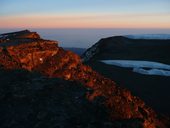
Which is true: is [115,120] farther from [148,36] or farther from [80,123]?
[148,36]

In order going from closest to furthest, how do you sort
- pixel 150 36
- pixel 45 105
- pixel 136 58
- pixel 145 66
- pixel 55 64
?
pixel 45 105 → pixel 55 64 → pixel 145 66 → pixel 136 58 → pixel 150 36

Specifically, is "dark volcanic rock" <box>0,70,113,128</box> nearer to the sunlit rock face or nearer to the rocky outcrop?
the sunlit rock face

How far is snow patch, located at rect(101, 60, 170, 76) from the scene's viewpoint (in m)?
13.8

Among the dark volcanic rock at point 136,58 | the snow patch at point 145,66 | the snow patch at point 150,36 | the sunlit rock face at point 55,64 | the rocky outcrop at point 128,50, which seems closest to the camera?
the sunlit rock face at point 55,64

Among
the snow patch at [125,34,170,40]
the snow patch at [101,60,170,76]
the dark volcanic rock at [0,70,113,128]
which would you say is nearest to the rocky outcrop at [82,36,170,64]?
the snow patch at [125,34,170,40]

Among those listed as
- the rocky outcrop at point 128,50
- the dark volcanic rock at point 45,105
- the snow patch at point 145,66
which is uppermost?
the dark volcanic rock at point 45,105

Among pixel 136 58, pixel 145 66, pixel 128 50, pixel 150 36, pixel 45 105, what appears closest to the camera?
pixel 45 105

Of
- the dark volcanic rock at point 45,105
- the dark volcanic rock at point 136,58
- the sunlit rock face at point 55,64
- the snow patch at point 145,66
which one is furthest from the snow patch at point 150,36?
the dark volcanic rock at point 45,105

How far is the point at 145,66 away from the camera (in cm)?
1474

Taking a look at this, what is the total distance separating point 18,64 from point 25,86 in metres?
1.31

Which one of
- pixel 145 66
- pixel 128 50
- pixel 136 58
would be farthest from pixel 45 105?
pixel 128 50

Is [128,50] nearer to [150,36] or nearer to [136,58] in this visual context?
[136,58]

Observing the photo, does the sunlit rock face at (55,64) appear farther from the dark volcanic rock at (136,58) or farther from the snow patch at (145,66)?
the snow patch at (145,66)

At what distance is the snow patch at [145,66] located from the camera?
13.8m
